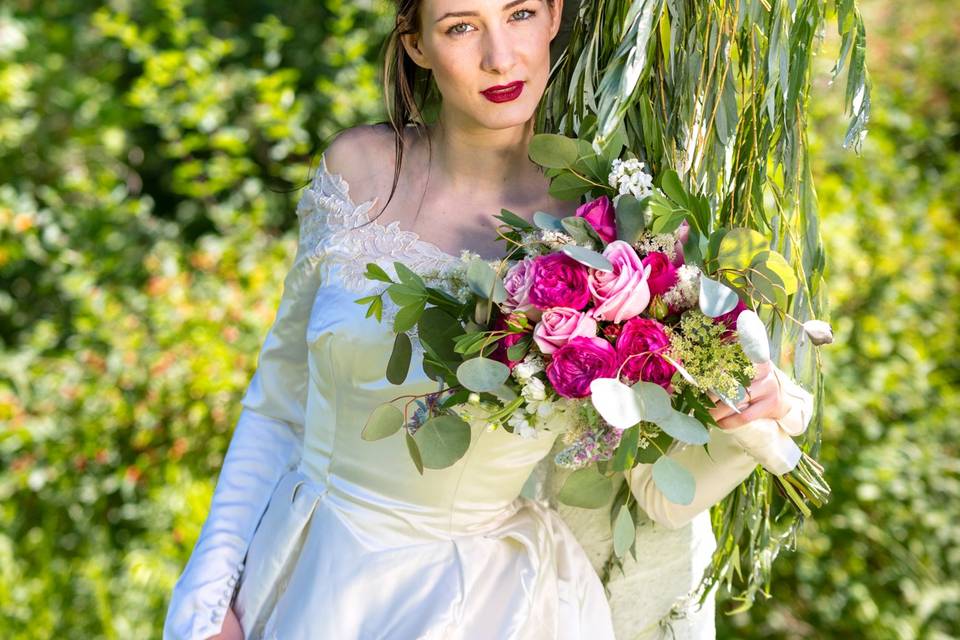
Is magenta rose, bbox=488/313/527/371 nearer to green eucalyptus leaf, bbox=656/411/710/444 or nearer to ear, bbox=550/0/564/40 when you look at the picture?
green eucalyptus leaf, bbox=656/411/710/444

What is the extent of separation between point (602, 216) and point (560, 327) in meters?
0.18

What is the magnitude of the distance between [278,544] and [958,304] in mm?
2786

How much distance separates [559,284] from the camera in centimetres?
141

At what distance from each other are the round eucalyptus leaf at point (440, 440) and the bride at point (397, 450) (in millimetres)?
199

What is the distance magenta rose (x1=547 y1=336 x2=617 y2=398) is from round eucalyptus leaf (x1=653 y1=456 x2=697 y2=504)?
155 millimetres

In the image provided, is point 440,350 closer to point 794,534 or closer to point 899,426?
point 794,534

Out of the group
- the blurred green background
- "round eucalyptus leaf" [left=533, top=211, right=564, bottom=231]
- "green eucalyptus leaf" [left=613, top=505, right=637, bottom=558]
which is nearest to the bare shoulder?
"round eucalyptus leaf" [left=533, top=211, right=564, bottom=231]

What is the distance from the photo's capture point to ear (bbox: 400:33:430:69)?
1834 mm

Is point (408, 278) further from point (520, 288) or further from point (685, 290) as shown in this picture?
point (685, 290)

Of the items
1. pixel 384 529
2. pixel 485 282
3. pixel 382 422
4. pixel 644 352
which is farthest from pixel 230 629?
pixel 644 352

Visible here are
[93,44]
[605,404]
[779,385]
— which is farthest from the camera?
[93,44]

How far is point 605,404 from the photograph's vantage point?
4.38 ft

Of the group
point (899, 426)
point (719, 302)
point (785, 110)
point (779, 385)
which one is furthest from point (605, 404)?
point (899, 426)

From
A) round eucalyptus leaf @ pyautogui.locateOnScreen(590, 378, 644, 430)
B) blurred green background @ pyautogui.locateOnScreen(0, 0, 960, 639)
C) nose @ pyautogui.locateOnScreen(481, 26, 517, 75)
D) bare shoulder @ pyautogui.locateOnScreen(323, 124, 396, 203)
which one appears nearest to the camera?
round eucalyptus leaf @ pyautogui.locateOnScreen(590, 378, 644, 430)
